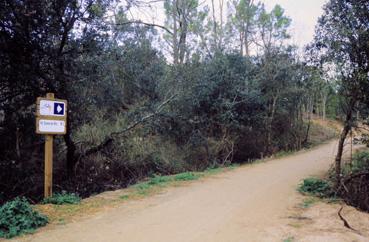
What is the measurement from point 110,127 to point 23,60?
4893 millimetres

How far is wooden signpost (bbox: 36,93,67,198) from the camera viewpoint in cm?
720

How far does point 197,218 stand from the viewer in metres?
6.27

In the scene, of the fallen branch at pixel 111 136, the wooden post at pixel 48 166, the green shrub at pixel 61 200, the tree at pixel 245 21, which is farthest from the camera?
the tree at pixel 245 21

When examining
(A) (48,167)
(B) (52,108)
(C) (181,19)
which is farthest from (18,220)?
(C) (181,19)

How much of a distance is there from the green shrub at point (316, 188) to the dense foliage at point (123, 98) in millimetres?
2868

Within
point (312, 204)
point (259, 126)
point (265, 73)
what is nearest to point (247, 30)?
point (265, 73)

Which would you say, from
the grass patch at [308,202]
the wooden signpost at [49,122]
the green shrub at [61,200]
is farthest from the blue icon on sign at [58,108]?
the grass patch at [308,202]

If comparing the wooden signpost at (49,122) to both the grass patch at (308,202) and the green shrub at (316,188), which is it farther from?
the green shrub at (316,188)

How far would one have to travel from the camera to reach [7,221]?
5340mm

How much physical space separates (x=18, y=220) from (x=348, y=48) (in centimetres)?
812

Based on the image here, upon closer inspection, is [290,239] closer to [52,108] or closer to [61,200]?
[61,200]

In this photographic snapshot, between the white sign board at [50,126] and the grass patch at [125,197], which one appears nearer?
the white sign board at [50,126]

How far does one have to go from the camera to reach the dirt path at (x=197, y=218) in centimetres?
525

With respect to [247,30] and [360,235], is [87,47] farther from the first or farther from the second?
[247,30]
